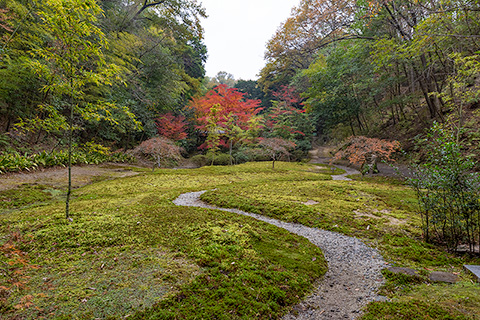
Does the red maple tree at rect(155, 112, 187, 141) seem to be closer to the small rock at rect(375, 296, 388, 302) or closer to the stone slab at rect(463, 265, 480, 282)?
the small rock at rect(375, 296, 388, 302)

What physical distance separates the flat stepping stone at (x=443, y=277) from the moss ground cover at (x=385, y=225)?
50 mm

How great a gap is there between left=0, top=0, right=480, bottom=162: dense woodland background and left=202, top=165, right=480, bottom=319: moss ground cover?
122 inches

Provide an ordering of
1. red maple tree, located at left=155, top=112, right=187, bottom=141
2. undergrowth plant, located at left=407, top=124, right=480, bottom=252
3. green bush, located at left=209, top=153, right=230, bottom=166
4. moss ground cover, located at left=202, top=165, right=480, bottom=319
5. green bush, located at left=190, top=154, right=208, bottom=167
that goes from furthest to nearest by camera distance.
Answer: green bush, located at left=190, top=154, right=208, bottom=167 → green bush, located at left=209, top=153, right=230, bottom=166 → red maple tree, located at left=155, top=112, right=187, bottom=141 → undergrowth plant, located at left=407, top=124, right=480, bottom=252 → moss ground cover, located at left=202, top=165, right=480, bottom=319

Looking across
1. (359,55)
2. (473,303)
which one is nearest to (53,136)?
(473,303)

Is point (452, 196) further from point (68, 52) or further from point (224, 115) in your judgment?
point (224, 115)

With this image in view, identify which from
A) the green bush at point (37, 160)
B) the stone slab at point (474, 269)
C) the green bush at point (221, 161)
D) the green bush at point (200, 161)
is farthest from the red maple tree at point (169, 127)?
the stone slab at point (474, 269)

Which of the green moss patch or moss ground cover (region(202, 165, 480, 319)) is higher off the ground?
the green moss patch

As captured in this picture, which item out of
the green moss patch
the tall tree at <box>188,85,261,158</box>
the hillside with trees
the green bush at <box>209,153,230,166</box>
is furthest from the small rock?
the green bush at <box>209,153,230,166</box>

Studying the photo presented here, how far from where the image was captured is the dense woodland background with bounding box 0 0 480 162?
4.33 m

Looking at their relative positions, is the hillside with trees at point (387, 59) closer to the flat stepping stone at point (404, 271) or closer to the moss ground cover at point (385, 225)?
the moss ground cover at point (385, 225)

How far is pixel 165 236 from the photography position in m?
2.50

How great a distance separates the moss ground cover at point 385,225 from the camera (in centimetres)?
159

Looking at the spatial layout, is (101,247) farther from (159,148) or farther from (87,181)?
(159,148)

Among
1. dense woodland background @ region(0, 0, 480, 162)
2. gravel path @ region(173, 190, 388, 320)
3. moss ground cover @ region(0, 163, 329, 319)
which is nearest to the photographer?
moss ground cover @ region(0, 163, 329, 319)
